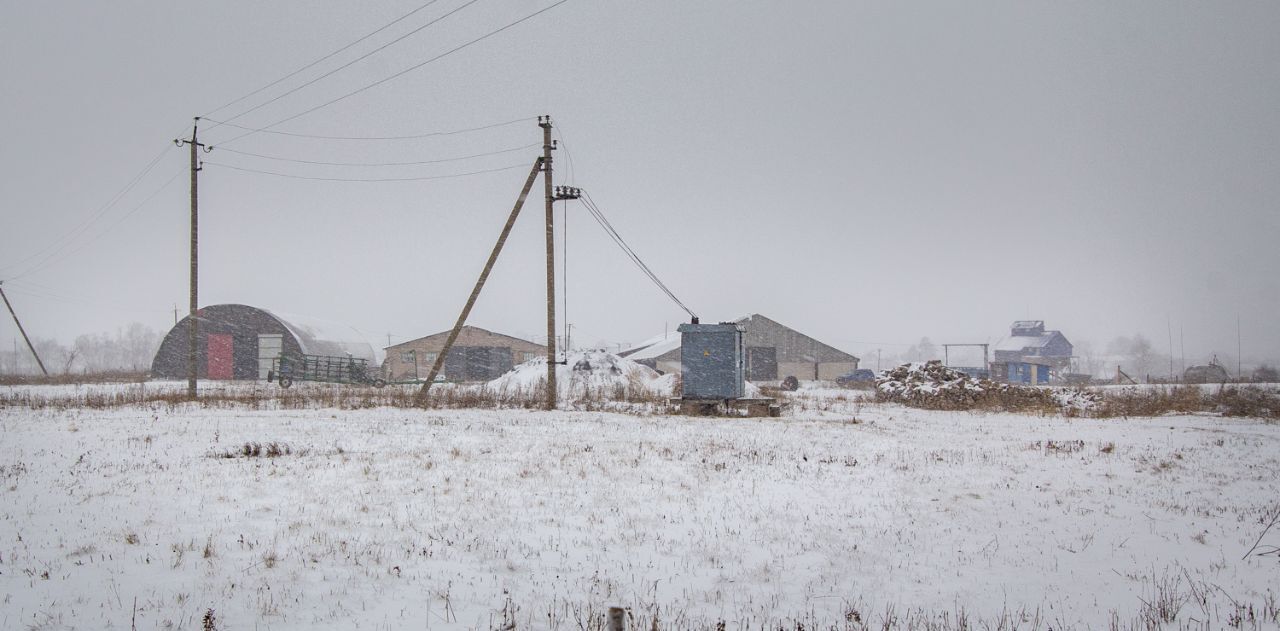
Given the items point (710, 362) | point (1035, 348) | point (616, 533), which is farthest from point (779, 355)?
point (616, 533)

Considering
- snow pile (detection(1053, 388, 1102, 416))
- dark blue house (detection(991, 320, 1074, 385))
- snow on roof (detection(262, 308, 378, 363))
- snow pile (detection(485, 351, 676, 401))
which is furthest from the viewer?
dark blue house (detection(991, 320, 1074, 385))

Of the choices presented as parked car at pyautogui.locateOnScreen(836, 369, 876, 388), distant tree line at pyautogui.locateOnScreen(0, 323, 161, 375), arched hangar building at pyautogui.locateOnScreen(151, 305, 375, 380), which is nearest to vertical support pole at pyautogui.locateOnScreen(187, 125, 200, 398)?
arched hangar building at pyautogui.locateOnScreen(151, 305, 375, 380)

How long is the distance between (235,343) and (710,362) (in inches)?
1340

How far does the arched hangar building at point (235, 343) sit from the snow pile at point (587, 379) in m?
18.5

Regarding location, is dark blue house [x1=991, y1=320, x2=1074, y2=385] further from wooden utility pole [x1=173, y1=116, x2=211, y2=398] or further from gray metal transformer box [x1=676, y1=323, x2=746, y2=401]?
wooden utility pole [x1=173, y1=116, x2=211, y2=398]

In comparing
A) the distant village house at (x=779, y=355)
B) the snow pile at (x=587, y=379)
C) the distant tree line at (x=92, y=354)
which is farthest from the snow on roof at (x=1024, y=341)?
the distant tree line at (x=92, y=354)

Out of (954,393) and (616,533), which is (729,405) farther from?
(616,533)

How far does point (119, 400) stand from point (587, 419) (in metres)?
12.7

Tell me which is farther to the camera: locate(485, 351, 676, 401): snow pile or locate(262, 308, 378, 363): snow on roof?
locate(262, 308, 378, 363): snow on roof

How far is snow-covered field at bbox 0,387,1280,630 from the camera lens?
185 inches

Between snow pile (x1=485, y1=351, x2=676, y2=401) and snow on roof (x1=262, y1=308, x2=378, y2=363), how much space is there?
18325 millimetres

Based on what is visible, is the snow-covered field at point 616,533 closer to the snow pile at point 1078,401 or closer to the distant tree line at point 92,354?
the snow pile at point 1078,401

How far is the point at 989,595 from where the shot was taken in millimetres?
5125

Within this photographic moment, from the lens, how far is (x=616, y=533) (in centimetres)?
632
